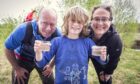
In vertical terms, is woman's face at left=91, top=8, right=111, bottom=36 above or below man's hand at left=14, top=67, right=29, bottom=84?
above

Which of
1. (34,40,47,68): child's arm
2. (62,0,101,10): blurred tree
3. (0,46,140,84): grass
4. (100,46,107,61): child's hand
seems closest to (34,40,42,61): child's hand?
(34,40,47,68): child's arm

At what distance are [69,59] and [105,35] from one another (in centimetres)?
58

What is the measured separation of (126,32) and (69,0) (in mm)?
2483

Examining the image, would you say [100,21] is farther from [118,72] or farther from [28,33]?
[118,72]

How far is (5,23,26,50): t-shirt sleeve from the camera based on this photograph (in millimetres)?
3469

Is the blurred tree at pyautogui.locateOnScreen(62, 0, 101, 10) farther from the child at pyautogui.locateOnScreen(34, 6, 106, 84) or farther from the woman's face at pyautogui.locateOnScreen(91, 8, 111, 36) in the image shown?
the child at pyautogui.locateOnScreen(34, 6, 106, 84)

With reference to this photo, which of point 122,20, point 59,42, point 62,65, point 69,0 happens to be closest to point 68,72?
point 62,65

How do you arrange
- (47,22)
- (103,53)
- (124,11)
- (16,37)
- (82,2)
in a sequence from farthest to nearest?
(124,11), (82,2), (16,37), (47,22), (103,53)

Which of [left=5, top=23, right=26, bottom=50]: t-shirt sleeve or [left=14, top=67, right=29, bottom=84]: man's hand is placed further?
[left=14, top=67, right=29, bottom=84]: man's hand

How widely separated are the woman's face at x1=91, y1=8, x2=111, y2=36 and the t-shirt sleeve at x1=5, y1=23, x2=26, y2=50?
0.76 m

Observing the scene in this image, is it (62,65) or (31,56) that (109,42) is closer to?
(62,65)

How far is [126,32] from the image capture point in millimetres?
9961

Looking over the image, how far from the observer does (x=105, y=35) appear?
3.39 metres

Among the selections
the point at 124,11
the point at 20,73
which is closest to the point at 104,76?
the point at 20,73
